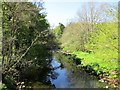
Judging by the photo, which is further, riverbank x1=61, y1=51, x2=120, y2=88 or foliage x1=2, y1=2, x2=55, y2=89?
riverbank x1=61, y1=51, x2=120, y2=88

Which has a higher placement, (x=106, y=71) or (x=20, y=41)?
(x=20, y=41)

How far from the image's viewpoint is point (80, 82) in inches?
854

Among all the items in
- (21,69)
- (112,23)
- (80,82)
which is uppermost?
(112,23)

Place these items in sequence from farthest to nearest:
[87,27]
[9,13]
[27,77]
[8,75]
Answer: [87,27] < [27,77] < [9,13] < [8,75]

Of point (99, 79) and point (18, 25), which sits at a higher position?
point (18, 25)

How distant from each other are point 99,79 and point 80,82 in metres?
1.83

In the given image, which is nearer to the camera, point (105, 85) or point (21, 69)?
point (105, 85)

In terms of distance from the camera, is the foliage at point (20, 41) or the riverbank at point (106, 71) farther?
the riverbank at point (106, 71)

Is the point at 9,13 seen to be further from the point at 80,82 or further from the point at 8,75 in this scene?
the point at 80,82

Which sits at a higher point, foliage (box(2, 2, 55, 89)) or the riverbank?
foliage (box(2, 2, 55, 89))

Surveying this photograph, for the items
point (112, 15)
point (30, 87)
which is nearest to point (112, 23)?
point (112, 15)

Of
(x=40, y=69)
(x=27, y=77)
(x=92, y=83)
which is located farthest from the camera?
A: (x=40, y=69)

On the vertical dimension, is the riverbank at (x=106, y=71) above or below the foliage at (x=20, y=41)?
below

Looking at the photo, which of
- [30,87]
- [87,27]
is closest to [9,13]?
[30,87]
